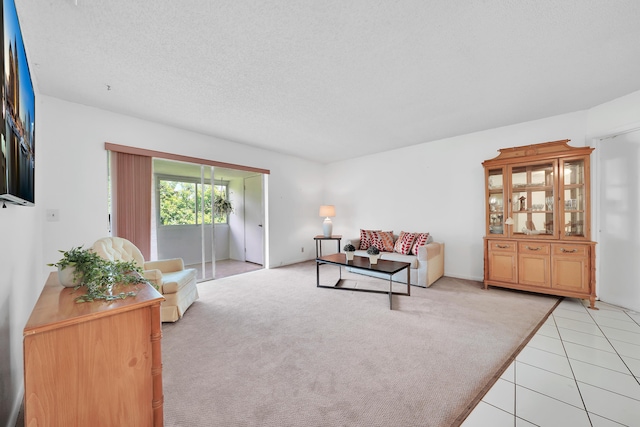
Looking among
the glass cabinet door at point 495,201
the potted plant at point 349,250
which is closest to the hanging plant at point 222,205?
the potted plant at point 349,250

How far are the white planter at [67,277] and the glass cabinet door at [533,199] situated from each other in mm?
4693

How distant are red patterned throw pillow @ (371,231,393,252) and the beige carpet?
133cm

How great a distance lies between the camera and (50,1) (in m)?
1.58

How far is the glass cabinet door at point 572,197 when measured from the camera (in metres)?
3.19

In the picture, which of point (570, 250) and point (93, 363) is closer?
point (93, 363)

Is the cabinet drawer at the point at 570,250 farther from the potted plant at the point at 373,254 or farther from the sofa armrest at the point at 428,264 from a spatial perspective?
the potted plant at the point at 373,254

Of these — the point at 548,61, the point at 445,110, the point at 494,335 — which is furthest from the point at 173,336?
the point at 548,61

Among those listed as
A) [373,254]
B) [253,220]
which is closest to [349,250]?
[373,254]

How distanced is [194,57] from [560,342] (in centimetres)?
409

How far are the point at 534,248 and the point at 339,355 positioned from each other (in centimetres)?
311

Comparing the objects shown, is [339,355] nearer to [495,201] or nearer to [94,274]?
[94,274]

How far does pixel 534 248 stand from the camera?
3.35m

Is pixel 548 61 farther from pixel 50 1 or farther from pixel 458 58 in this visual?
pixel 50 1

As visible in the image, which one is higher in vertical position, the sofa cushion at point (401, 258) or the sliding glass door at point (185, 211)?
the sliding glass door at point (185, 211)
